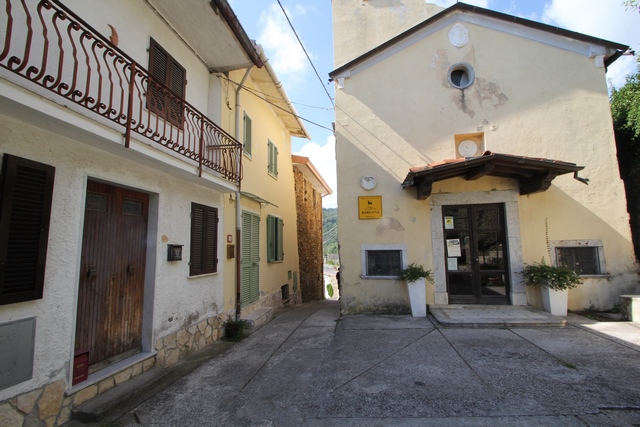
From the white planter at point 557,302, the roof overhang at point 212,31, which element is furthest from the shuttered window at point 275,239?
the white planter at point 557,302

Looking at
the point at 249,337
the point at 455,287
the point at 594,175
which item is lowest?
the point at 249,337

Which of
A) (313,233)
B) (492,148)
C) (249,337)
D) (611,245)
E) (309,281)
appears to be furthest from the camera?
(313,233)

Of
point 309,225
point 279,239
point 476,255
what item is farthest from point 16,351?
point 309,225

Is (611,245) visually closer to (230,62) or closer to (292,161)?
(230,62)

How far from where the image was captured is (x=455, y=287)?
7195 mm

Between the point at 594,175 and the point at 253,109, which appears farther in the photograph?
the point at 253,109

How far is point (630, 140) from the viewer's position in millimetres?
7719

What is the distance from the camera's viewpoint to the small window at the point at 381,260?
7.29 metres

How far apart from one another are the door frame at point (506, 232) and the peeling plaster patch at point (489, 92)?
2215mm

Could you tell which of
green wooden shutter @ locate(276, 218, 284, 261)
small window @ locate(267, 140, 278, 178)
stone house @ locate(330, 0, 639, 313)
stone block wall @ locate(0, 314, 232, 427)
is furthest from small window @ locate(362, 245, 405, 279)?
small window @ locate(267, 140, 278, 178)

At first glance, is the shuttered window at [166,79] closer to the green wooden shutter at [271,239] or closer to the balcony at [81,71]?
the balcony at [81,71]

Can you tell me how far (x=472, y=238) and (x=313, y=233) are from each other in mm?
9214

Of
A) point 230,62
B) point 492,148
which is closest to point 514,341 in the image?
point 492,148

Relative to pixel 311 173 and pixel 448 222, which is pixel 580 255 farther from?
pixel 311 173
